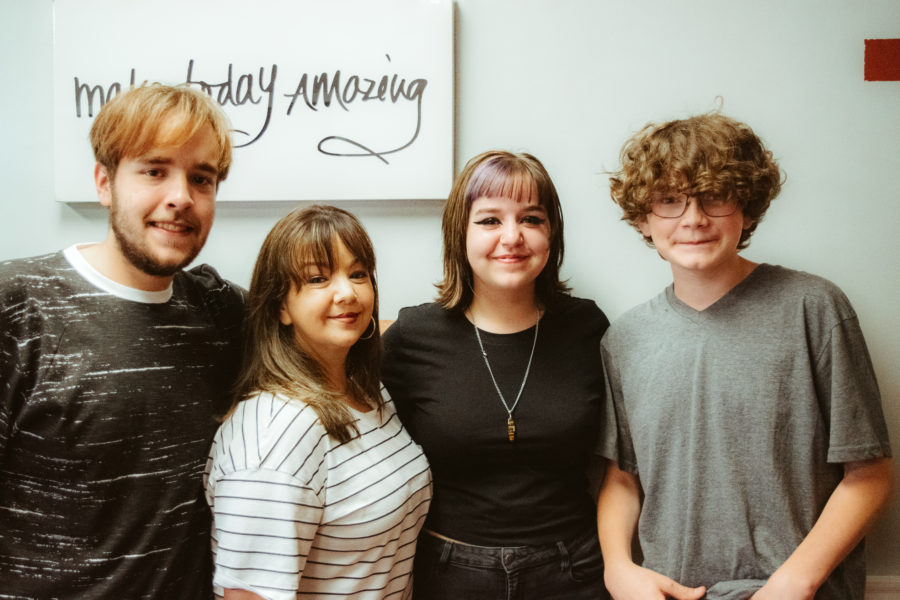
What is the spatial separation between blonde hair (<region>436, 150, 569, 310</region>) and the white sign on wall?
0.16 meters

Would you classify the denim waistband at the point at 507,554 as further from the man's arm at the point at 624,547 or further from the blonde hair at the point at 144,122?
the blonde hair at the point at 144,122

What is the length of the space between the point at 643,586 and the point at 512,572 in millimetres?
257

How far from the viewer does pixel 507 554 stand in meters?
1.19

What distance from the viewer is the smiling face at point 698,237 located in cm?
105

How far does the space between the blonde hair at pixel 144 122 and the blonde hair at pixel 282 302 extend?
238 millimetres

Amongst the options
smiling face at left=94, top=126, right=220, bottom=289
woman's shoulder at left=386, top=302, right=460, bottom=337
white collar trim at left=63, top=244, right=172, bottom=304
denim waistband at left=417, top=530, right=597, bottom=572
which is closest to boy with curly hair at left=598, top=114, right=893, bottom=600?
denim waistband at left=417, top=530, right=597, bottom=572

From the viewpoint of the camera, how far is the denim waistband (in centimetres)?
119

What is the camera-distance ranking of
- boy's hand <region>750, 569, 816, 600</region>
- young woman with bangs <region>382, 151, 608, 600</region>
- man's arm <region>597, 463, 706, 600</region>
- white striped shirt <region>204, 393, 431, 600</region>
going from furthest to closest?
young woman with bangs <region>382, 151, 608, 600</region>
man's arm <region>597, 463, 706, 600</region>
boy's hand <region>750, 569, 816, 600</region>
white striped shirt <region>204, 393, 431, 600</region>

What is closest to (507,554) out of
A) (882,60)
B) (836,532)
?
(836,532)

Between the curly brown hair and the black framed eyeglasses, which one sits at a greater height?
the curly brown hair

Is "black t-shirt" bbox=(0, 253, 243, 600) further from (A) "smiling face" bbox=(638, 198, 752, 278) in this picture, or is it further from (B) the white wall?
(A) "smiling face" bbox=(638, 198, 752, 278)

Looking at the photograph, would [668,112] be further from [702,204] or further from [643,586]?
[643,586]

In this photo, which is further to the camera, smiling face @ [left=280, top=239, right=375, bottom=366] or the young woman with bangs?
the young woman with bangs

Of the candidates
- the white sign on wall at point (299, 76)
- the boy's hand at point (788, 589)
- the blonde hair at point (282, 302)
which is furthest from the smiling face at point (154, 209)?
the boy's hand at point (788, 589)
